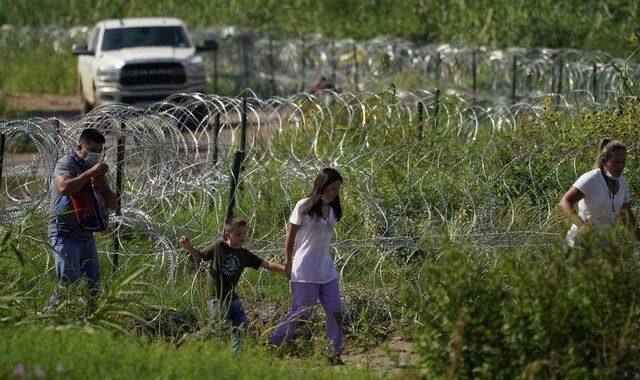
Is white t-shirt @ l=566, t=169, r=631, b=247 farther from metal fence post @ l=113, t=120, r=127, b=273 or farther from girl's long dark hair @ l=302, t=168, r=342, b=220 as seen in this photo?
metal fence post @ l=113, t=120, r=127, b=273

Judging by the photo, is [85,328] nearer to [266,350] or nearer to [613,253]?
[266,350]

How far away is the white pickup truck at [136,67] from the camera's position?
24531mm

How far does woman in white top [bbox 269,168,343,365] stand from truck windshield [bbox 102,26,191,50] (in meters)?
16.0

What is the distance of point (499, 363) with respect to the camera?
797 centimetres

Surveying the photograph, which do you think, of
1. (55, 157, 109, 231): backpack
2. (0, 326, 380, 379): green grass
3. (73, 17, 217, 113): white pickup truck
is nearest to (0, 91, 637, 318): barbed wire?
(55, 157, 109, 231): backpack

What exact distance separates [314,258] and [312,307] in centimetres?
31

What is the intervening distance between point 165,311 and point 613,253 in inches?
145

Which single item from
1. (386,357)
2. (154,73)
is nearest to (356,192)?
(386,357)

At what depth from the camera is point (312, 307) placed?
9758 millimetres

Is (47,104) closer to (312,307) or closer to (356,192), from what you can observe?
(356,192)

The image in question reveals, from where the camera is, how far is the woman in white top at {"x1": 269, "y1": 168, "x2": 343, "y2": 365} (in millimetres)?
9766

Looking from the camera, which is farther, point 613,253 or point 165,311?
point 165,311

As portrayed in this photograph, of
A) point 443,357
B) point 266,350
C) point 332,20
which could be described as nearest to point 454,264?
point 443,357

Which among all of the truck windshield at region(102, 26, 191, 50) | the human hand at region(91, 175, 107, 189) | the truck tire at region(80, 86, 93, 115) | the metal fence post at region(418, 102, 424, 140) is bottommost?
the truck tire at region(80, 86, 93, 115)
